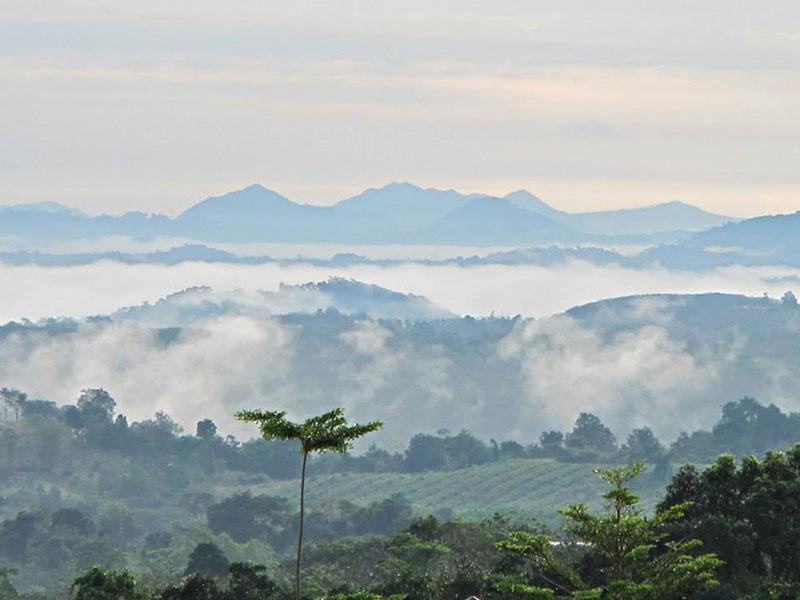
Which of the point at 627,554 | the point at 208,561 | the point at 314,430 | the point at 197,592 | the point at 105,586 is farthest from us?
the point at 208,561

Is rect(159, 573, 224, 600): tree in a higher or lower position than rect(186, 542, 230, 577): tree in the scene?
higher

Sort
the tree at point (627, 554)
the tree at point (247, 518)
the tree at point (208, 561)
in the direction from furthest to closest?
the tree at point (247, 518) < the tree at point (208, 561) < the tree at point (627, 554)

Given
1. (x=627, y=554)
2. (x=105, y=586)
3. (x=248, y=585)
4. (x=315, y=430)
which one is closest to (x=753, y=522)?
(x=248, y=585)

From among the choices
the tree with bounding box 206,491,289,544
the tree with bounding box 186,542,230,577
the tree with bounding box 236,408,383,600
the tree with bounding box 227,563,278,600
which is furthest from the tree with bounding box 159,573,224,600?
the tree with bounding box 206,491,289,544

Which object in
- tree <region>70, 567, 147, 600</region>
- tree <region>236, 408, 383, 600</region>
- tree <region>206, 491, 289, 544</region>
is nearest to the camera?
tree <region>236, 408, 383, 600</region>

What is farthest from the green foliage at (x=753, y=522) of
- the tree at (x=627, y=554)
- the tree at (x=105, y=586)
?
the tree at (x=105, y=586)

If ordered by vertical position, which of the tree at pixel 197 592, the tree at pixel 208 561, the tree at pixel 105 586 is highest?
the tree at pixel 105 586

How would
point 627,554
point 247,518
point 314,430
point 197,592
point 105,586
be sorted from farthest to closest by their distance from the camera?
1. point 247,518
2. point 197,592
3. point 105,586
4. point 627,554
5. point 314,430

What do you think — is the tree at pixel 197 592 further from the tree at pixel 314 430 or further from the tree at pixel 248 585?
the tree at pixel 314 430

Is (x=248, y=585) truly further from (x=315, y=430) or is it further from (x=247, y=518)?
(x=247, y=518)

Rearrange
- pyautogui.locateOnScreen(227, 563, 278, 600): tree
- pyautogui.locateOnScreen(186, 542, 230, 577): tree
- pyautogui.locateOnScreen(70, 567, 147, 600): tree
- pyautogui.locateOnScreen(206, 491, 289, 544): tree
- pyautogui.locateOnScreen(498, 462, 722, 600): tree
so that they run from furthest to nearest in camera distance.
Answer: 1. pyautogui.locateOnScreen(206, 491, 289, 544): tree
2. pyautogui.locateOnScreen(186, 542, 230, 577): tree
3. pyautogui.locateOnScreen(227, 563, 278, 600): tree
4. pyautogui.locateOnScreen(70, 567, 147, 600): tree
5. pyautogui.locateOnScreen(498, 462, 722, 600): tree

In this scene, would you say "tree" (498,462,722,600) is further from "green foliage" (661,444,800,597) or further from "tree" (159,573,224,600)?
"tree" (159,573,224,600)

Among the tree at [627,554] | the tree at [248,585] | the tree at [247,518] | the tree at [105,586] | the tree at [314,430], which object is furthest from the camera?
the tree at [247,518]

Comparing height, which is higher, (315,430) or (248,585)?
(315,430)
